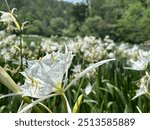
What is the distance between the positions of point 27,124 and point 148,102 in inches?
32.7

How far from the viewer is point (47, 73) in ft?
1.75

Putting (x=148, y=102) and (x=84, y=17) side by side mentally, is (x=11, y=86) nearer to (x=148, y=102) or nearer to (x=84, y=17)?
(x=148, y=102)

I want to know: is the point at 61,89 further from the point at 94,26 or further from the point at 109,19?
the point at 109,19

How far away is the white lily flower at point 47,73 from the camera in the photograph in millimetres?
520

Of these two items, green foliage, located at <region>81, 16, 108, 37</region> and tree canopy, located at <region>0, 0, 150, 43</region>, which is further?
green foliage, located at <region>81, 16, 108, 37</region>

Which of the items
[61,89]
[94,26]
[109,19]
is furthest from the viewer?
[109,19]

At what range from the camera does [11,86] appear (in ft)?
1.55

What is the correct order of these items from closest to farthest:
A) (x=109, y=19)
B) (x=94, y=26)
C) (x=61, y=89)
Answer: (x=61, y=89) < (x=94, y=26) < (x=109, y=19)

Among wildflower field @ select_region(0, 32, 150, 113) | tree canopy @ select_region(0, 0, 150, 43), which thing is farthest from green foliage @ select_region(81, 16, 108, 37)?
wildflower field @ select_region(0, 32, 150, 113)

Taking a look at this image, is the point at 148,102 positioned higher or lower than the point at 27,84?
lower

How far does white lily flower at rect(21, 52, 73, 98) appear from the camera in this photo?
52 cm

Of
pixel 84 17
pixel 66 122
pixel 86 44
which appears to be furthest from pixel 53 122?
pixel 84 17

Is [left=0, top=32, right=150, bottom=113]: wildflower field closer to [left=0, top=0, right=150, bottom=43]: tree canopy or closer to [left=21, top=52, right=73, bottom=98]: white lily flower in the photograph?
[left=21, top=52, right=73, bottom=98]: white lily flower

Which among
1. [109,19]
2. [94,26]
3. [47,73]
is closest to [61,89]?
[47,73]
